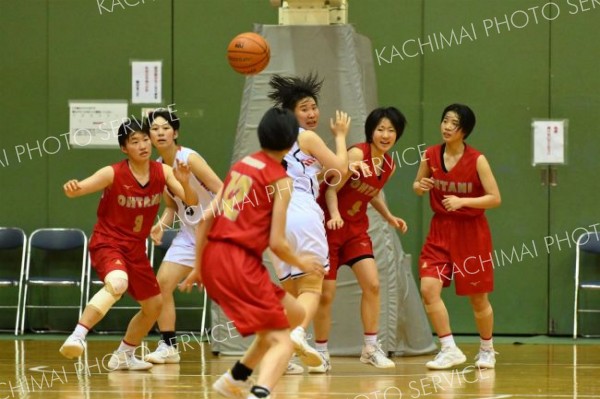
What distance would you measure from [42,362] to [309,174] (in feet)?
8.81

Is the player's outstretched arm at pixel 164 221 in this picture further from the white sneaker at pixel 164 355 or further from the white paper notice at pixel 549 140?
the white paper notice at pixel 549 140

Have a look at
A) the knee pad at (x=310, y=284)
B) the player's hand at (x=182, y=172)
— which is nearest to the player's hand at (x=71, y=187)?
the player's hand at (x=182, y=172)

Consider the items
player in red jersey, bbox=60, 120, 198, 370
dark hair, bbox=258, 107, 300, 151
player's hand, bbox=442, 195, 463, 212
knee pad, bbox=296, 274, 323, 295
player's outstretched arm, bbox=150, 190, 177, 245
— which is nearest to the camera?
dark hair, bbox=258, 107, 300, 151

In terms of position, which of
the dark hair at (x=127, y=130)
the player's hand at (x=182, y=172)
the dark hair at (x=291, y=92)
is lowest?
the player's hand at (x=182, y=172)

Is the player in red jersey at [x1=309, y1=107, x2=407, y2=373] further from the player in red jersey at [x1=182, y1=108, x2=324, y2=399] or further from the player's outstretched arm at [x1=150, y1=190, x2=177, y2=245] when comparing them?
the player in red jersey at [x1=182, y1=108, x2=324, y2=399]

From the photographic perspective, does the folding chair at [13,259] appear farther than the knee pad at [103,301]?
Yes

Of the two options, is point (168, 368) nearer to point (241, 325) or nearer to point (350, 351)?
point (350, 351)

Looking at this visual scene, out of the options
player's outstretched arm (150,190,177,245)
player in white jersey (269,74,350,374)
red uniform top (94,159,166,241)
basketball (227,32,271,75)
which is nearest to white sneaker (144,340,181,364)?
player's outstretched arm (150,190,177,245)

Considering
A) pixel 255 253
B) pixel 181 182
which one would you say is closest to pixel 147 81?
pixel 181 182

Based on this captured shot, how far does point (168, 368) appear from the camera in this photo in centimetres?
798

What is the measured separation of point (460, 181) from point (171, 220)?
87.2 inches

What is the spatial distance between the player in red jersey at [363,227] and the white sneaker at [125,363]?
1.30 m

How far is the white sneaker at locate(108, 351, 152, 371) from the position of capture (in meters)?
7.83

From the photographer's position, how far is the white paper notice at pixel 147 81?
10.6 metres
